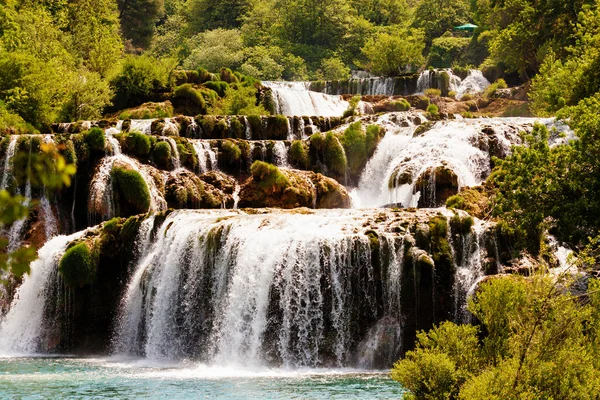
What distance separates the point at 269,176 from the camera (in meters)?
30.7

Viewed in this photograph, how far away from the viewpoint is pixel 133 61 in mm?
44125

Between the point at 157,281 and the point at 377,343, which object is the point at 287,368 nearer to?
the point at 377,343

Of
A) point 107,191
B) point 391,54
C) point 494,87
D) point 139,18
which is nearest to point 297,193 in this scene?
point 107,191

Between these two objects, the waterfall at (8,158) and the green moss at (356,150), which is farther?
the green moss at (356,150)

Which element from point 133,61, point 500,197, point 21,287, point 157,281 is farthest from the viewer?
point 133,61

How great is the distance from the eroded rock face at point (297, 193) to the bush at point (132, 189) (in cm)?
389

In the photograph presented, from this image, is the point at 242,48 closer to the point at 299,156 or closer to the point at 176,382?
the point at 299,156

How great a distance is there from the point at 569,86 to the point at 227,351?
18868mm

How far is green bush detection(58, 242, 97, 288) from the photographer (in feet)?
85.7

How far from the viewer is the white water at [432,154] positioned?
3123 centimetres

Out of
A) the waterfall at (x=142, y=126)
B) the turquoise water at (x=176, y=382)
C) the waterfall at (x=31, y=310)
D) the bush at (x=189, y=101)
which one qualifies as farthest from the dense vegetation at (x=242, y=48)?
the turquoise water at (x=176, y=382)

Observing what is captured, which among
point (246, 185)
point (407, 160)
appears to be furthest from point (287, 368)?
point (407, 160)

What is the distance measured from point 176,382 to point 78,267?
8813 mm

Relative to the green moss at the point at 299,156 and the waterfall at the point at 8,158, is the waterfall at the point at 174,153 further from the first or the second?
the waterfall at the point at 8,158
